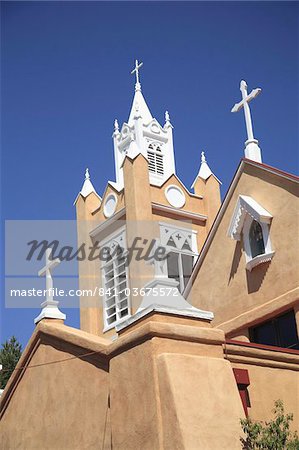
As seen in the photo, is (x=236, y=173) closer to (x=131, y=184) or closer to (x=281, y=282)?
(x=281, y=282)

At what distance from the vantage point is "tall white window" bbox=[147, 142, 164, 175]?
25609 millimetres

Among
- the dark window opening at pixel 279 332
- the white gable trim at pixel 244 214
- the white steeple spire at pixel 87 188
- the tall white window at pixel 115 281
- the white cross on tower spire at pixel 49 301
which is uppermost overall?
the white steeple spire at pixel 87 188

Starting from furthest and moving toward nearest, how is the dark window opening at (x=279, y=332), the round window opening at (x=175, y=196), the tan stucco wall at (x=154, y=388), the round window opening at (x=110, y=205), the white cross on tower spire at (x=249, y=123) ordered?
the round window opening at (x=110, y=205)
the round window opening at (x=175, y=196)
the white cross on tower spire at (x=249, y=123)
the dark window opening at (x=279, y=332)
the tan stucco wall at (x=154, y=388)

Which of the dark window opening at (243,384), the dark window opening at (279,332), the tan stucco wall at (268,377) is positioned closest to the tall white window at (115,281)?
the dark window opening at (279,332)

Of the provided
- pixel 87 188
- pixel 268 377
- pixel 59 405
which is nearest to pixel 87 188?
pixel 87 188

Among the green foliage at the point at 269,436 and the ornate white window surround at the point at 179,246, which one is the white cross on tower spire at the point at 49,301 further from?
the ornate white window surround at the point at 179,246

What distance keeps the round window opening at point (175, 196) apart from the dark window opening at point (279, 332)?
34.7 ft

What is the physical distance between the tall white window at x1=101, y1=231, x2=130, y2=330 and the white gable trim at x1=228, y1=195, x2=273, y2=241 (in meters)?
7.97

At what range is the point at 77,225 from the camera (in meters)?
25.5

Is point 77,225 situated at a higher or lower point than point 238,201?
higher

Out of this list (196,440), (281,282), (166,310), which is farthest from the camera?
(281,282)

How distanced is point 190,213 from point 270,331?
35.4 ft

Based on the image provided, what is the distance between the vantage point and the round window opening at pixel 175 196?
24.0 meters

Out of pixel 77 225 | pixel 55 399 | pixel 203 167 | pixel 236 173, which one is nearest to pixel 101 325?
pixel 77 225
